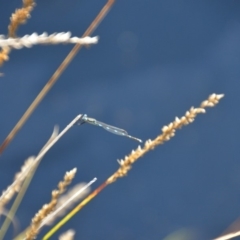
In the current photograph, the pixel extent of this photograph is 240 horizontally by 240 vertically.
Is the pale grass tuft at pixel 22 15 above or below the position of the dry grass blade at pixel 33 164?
above

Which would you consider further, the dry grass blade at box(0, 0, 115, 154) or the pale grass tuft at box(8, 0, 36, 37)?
the dry grass blade at box(0, 0, 115, 154)

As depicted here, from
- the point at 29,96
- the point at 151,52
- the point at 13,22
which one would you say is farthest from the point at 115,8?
the point at 13,22

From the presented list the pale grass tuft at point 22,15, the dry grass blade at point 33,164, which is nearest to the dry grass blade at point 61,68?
the dry grass blade at point 33,164

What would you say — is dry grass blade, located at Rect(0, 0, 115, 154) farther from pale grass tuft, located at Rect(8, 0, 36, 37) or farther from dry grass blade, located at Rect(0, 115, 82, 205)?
pale grass tuft, located at Rect(8, 0, 36, 37)

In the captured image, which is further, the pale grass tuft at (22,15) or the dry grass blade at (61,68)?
the dry grass blade at (61,68)

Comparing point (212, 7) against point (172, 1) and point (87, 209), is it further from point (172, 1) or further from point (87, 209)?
point (87, 209)

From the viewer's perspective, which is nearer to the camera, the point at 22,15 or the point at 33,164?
the point at 22,15

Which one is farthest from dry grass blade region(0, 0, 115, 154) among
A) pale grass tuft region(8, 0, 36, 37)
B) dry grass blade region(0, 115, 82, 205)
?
pale grass tuft region(8, 0, 36, 37)

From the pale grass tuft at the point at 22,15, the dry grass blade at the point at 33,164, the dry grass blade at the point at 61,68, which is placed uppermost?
the dry grass blade at the point at 61,68

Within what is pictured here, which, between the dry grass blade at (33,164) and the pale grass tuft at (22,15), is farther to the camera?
the dry grass blade at (33,164)

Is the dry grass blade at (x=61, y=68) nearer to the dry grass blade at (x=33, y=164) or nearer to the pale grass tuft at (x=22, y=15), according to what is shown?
the dry grass blade at (x=33, y=164)

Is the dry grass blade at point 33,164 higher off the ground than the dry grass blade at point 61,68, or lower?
lower
